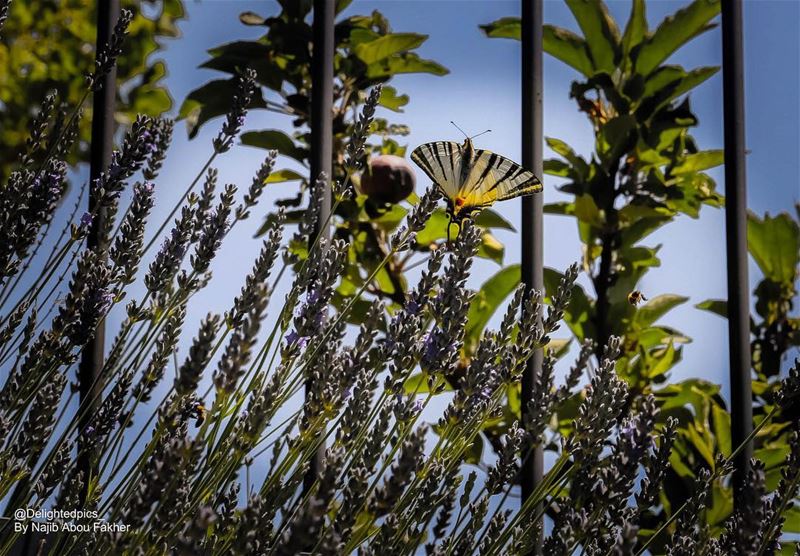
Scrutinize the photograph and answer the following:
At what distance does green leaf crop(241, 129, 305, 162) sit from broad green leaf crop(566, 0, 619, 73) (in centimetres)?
77

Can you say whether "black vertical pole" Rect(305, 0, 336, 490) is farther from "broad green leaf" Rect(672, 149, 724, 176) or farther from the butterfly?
"broad green leaf" Rect(672, 149, 724, 176)

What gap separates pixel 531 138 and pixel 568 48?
102 cm

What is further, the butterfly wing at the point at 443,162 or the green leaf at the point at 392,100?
the green leaf at the point at 392,100

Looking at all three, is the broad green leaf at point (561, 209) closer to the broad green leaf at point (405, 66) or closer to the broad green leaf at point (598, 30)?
the broad green leaf at point (598, 30)

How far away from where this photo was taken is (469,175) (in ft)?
4.94

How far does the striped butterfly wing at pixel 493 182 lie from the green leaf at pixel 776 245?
1242 mm

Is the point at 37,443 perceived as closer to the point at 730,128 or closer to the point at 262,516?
the point at 262,516

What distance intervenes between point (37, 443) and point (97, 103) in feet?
2.06

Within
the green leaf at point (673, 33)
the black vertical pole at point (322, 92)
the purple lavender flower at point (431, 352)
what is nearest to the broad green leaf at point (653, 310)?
the green leaf at point (673, 33)

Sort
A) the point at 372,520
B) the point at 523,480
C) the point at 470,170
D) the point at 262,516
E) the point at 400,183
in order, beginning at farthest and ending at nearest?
the point at 400,183, the point at 470,170, the point at 523,480, the point at 262,516, the point at 372,520

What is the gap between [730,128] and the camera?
1.62m

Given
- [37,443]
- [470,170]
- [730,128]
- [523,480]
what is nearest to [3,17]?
[37,443]

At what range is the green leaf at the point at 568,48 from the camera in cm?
245

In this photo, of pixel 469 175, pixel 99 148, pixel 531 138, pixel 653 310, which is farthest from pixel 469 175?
pixel 653 310
